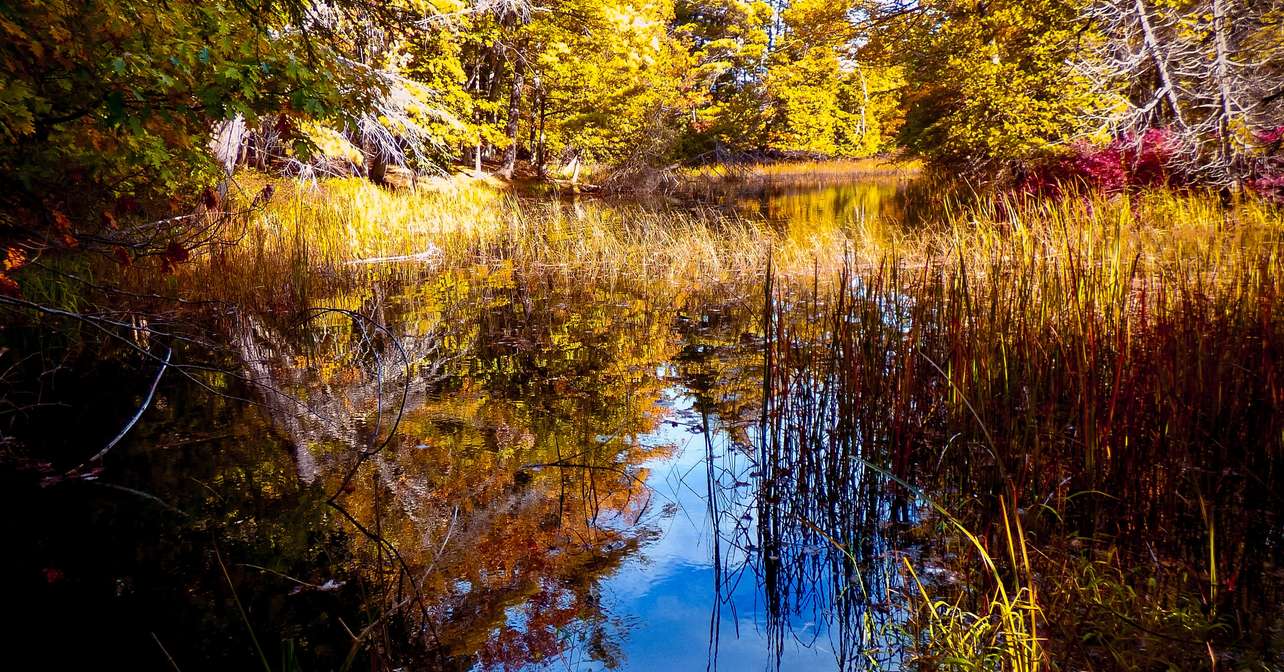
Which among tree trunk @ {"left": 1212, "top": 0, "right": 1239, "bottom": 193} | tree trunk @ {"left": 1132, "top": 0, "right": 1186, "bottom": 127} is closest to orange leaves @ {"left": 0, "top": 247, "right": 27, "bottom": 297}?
tree trunk @ {"left": 1132, "top": 0, "right": 1186, "bottom": 127}

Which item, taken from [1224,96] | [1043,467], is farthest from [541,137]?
[1043,467]

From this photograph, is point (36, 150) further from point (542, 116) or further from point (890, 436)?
point (542, 116)

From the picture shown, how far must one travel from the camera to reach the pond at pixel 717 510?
217cm

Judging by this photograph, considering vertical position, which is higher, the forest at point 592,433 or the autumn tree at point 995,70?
the autumn tree at point 995,70

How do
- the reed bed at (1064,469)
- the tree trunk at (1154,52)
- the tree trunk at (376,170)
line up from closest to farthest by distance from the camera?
the reed bed at (1064,469) < the tree trunk at (1154,52) < the tree trunk at (376,170)

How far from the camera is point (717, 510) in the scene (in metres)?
3.05

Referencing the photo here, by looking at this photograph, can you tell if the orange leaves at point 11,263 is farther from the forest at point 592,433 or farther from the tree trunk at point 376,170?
the tree trunk at point 376,170

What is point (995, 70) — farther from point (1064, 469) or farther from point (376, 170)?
point (376, 170)

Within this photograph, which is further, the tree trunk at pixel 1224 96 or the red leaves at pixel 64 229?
the tree trunk at pixel 1224 96

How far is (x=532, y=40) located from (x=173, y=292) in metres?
15.9

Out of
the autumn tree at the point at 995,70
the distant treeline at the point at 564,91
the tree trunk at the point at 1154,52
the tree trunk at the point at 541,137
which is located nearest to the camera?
the distant treeline at the point at 564,91

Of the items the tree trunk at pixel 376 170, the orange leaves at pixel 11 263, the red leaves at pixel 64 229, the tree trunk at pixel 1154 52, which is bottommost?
the orange leaves at pixel 11 263

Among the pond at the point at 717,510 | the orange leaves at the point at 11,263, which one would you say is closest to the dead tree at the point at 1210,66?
the pond at the point at 717,510

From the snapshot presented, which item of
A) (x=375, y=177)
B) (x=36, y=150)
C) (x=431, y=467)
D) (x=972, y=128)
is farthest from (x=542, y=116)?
(x=431, y=467)
